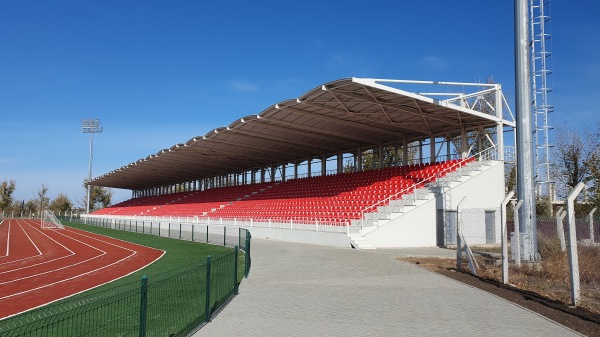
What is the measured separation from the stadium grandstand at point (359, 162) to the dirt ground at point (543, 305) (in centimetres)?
345

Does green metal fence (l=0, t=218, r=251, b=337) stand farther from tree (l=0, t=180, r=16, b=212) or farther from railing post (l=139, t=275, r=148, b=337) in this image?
tree (l=0, t=180, r=16, b=212)

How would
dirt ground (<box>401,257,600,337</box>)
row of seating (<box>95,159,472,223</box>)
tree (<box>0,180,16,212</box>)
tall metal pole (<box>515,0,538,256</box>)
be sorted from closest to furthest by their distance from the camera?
dirt ground (<box>401,257,600,337</box>)
tall metal pole (<box>515,0,538,256</box>)
row of seating (<box>95,159,472,223</box>)
tree (<box>0,180,16,212</box>)

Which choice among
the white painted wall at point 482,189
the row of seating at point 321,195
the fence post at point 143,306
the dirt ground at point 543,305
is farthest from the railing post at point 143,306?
the white painted wall at point 482,189

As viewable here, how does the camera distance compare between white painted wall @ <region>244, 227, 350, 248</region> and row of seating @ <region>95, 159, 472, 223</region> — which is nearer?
white painted wall @ <region>244, 227, 350, 248</region>

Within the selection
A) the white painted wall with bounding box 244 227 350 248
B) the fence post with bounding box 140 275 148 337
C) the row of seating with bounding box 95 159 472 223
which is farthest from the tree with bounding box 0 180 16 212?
the fence post with bounding box 140 275 148 337

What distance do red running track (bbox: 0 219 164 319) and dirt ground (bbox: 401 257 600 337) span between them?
9.61 meters

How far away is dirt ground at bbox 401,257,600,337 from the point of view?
774cm

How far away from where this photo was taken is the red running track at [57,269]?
37.6 feet

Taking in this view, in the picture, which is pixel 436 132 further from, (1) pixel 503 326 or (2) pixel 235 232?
(1) pixel 503 326

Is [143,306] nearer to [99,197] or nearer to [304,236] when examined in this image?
[304,236]

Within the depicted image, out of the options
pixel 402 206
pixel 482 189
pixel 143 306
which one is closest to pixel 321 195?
pixel 402 206

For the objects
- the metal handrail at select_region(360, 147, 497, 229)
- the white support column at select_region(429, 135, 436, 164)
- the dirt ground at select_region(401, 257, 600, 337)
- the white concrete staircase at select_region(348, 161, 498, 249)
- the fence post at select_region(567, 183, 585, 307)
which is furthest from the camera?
the white support column at select_region(429, 135, 436, 164)

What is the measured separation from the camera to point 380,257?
59.5 feet

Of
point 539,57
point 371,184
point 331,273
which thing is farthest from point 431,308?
point 539,57
